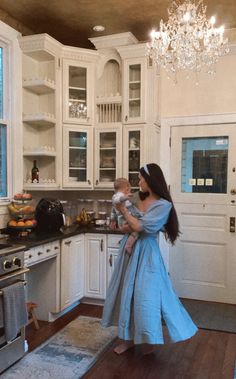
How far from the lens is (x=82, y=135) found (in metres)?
→ 4.05

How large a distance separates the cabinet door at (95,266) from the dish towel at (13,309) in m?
1.32

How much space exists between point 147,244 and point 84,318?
54.1 inches

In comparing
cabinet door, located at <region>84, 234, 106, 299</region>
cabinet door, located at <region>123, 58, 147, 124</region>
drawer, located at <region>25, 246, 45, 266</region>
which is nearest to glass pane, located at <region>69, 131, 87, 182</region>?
cabinet door, located at <region>123, 58, 147, 124</region>

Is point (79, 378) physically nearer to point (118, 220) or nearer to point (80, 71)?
point (118, 220)

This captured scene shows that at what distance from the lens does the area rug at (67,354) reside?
8.18 ft

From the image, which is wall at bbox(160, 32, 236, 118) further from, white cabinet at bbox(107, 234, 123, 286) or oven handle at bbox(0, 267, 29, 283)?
oven handle at bbox(0, 267, 29, 283)

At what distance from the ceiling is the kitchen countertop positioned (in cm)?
225

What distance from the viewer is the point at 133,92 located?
155 inches

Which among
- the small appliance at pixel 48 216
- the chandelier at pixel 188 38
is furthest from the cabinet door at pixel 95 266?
the chandelier at pixel 188 38

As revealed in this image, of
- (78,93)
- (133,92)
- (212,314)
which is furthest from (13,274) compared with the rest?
(133,92)

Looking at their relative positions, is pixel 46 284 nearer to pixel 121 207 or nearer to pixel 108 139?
pixel 121 207

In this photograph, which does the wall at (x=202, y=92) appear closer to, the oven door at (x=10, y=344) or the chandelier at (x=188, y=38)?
the chandelier at (x=188, y=38)

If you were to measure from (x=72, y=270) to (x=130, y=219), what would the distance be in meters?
1.37

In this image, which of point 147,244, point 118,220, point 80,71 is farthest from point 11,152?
point 147,244
